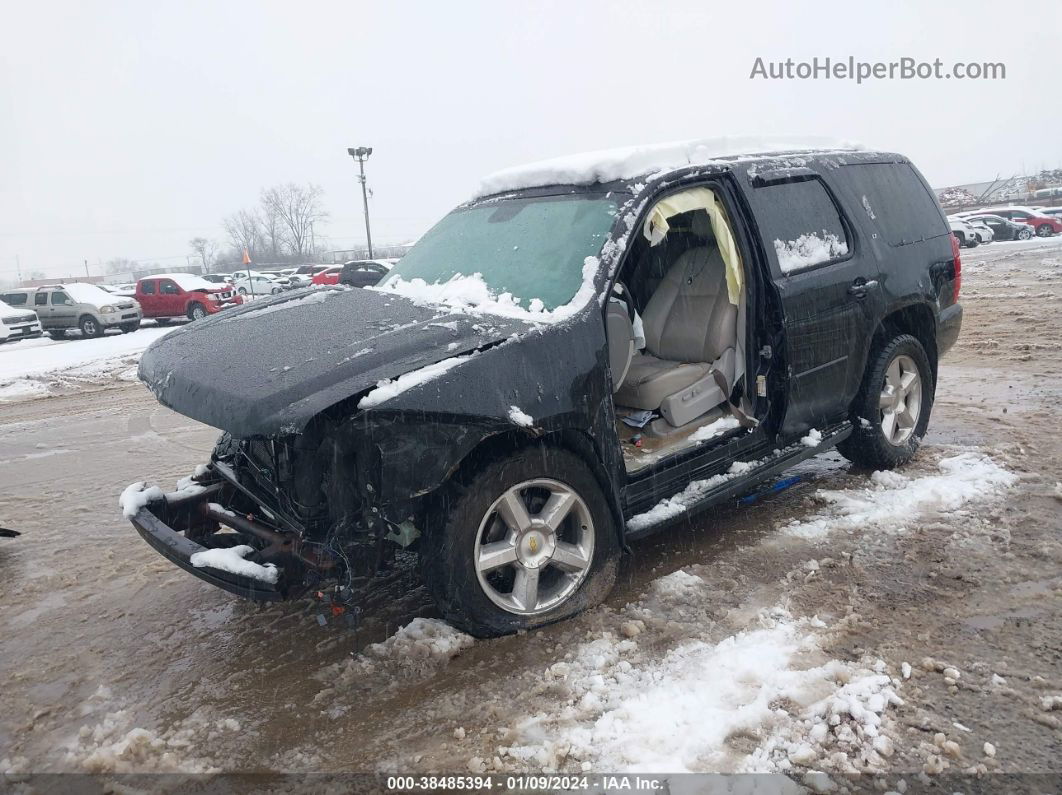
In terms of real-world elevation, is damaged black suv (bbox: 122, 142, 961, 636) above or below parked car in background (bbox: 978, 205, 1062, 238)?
below

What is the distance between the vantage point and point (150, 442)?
7.17m

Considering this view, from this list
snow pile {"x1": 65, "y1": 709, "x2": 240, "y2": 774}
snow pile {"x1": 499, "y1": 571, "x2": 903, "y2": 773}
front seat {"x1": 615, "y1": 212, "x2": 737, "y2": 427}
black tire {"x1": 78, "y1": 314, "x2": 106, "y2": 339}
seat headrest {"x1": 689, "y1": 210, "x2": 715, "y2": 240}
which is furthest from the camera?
black tire {"x1": 78, "y1": 314, "x2": 106, "y2": 339}

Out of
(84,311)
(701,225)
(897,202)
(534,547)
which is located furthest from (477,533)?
(84,311)

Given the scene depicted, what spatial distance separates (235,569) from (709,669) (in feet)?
5.97

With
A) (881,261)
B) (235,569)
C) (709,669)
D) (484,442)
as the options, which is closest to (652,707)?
(709,669)

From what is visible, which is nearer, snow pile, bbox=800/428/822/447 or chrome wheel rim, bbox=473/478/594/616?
chrome wheel rim, bbox=473/478/594/616

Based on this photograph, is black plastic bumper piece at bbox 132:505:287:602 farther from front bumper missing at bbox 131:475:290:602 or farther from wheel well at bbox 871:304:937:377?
wheel well at bbox 871:304:937:377

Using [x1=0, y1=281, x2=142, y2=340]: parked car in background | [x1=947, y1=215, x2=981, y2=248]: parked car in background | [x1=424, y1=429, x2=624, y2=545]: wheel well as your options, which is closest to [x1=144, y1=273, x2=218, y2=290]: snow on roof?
[x1=0, y1=281, x2=142, y2=340]: parked car in background

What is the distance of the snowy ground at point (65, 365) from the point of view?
441 inches

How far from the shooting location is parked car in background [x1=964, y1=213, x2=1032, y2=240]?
3316cm

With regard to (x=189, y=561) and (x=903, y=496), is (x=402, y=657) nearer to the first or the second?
(x=189, y=561)

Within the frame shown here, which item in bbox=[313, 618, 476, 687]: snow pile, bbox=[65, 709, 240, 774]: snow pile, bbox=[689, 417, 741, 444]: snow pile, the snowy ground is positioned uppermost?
bbox=[689, 417, 741, 444]: snow pile

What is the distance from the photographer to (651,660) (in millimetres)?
3018

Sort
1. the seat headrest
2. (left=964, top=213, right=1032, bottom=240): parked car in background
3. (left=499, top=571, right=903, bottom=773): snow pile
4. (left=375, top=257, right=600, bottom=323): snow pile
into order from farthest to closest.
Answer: (left=964, top=213, right=1032, bottom=240): parked car in background → the seat headrest → (left=375, top=257, right=600, bottom=323): snow pile → (left=499, top=571, right=903, bottom=773): snow pile
